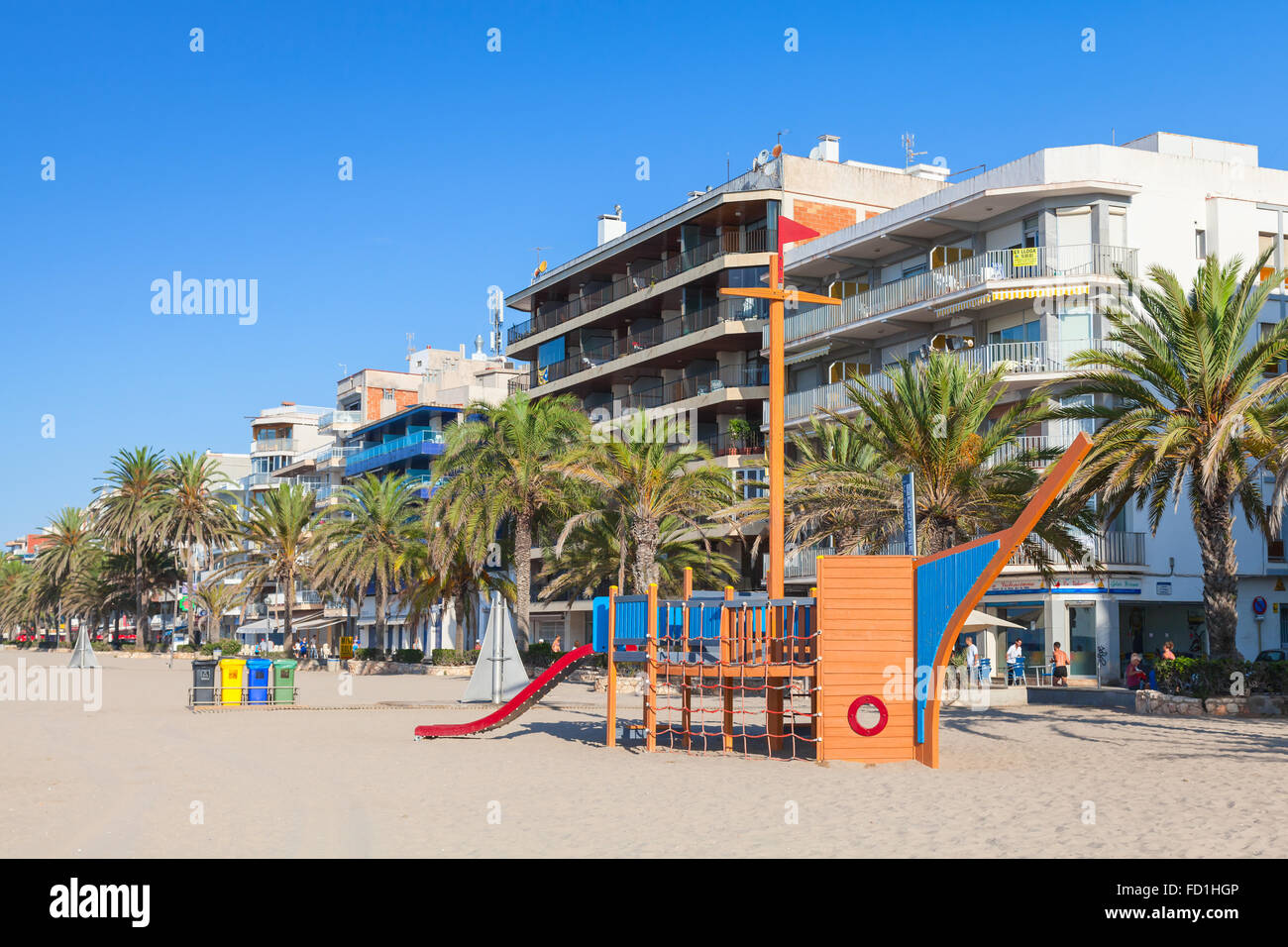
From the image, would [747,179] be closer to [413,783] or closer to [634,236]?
[634,236]

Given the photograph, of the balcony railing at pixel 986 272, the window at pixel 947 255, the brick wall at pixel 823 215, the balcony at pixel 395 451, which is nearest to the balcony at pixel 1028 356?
the balcony railing at pixel 986 272

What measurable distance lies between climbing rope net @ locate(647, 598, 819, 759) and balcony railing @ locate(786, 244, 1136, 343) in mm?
21768

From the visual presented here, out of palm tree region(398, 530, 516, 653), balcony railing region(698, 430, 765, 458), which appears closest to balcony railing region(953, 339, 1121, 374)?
balcony railing region(698, 430, 765, 458)

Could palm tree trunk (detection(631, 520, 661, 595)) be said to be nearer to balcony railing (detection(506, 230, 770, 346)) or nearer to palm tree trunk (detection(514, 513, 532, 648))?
palm tree trunk (detection(514, 513, 532, 648))

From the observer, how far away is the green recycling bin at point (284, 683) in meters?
33.8

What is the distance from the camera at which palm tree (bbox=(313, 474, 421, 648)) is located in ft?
189

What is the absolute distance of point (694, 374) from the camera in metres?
55.5

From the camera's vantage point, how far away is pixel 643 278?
2298 inches

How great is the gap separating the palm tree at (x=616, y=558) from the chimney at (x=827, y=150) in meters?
18.4

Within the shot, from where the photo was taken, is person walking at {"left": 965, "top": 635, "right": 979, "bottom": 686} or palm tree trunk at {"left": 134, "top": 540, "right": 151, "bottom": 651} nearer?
person walking at {"left": 965, "top": 635, "right": 979, "bottom": 686}

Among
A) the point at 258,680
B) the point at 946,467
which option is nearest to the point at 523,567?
the point at 258,680

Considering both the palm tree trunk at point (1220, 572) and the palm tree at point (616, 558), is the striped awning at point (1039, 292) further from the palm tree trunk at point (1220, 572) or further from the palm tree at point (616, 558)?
the palm tree trunk at point (1220, 572)

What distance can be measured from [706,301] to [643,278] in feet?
15.0
